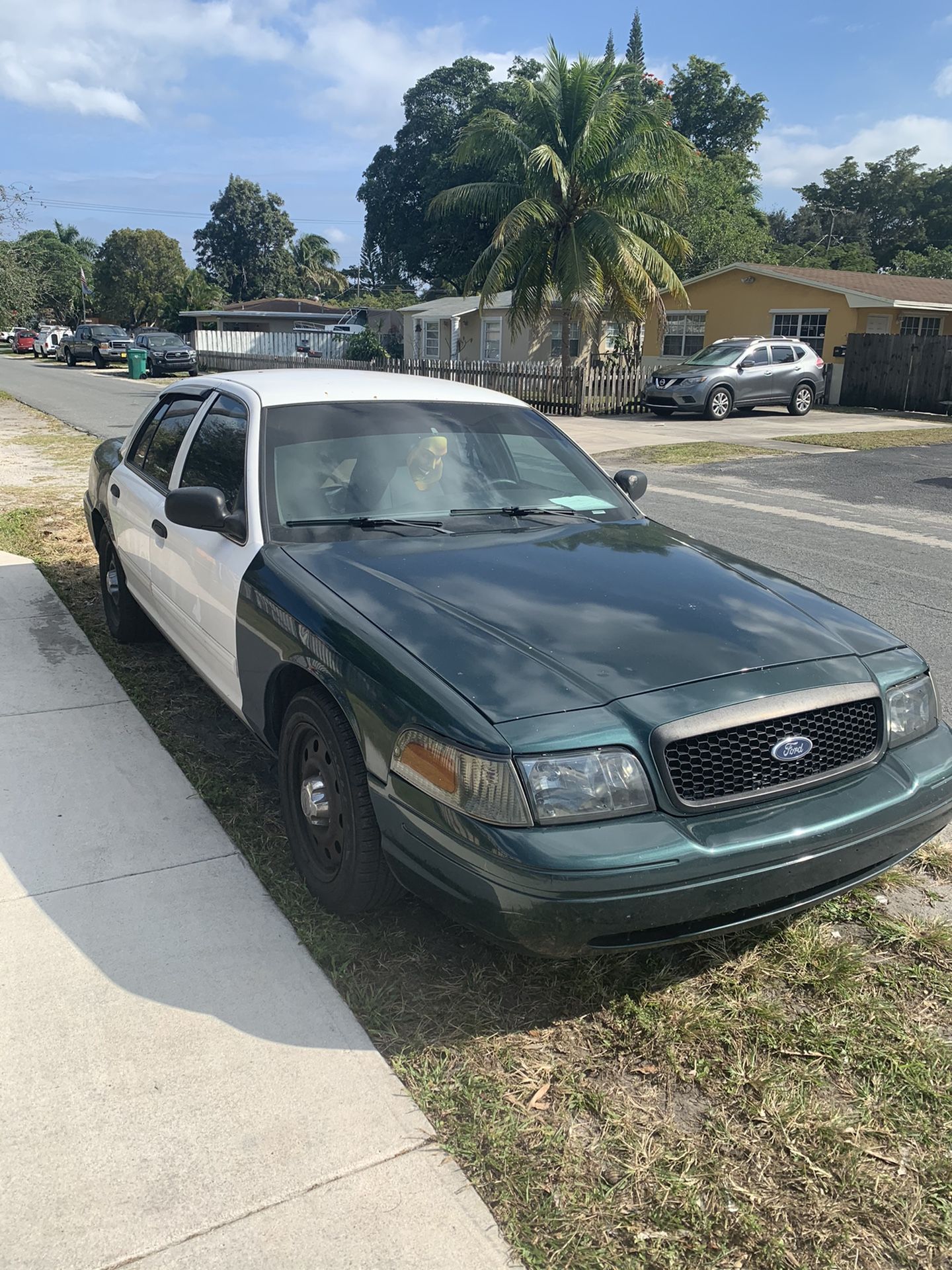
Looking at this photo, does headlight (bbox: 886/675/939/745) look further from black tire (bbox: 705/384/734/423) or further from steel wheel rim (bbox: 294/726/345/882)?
black tire (bbox: 705/384/734/423)

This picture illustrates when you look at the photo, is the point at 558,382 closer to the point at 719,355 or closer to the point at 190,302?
the point at 719,355

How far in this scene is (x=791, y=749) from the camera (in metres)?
2.65

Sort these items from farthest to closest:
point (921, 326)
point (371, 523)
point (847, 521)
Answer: point (921, 326), point (847, 521), point (371, 523)

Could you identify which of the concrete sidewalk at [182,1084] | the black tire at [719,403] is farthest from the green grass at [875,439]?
the concrete sidewalk at [182,1084]

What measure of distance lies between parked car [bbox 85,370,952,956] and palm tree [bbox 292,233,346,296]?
9634cm

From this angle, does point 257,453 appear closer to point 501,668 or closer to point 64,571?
point 501,668

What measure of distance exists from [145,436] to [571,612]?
3.19m

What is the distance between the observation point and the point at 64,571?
771cm

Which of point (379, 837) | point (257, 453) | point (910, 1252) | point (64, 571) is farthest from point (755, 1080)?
point (64, 571)

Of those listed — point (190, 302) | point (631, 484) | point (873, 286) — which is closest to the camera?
point (631, 484)

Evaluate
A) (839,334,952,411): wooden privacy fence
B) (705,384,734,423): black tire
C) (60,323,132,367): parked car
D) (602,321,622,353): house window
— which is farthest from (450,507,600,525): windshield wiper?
(60,323,132,367): parked car

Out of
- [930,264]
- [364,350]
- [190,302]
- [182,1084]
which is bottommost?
[182,1084]

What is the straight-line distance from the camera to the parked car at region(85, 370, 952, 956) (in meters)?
2.46

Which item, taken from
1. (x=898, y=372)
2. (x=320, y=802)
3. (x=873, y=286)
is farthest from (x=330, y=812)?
(x=873, y=286)
